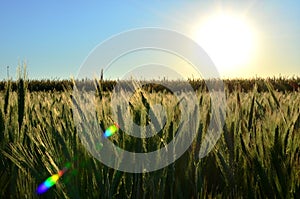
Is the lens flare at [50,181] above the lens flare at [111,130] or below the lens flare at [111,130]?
below

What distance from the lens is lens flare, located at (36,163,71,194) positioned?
0.89 m

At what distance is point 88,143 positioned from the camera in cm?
93

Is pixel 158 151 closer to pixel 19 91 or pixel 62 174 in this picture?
pixel 62 174

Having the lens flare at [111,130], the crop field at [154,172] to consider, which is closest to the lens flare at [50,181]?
the crop field at [154,172]

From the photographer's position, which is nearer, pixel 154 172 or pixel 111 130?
pixel 154 172

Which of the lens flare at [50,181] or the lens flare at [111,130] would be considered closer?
the lens flare at [50,181]

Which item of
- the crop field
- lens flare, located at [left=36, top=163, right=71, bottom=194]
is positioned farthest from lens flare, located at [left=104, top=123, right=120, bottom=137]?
lens flare, located at [left=36, top=163, right=71, bottom=194]

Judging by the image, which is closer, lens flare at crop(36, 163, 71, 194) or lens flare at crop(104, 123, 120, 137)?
lens flare at crop(36, 163, 71, 194)

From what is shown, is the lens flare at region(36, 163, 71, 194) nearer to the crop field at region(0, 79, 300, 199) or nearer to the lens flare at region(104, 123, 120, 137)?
the crop field at region(0, 79, 300, 199)

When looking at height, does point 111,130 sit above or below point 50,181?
above

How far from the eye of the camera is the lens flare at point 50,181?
89cm

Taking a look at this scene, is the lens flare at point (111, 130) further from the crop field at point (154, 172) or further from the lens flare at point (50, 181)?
the lens flare at point (50, 181)

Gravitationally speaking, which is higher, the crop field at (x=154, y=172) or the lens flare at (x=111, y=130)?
the lens flare at (x=111, y=130)

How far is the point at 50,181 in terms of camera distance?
924 mm
